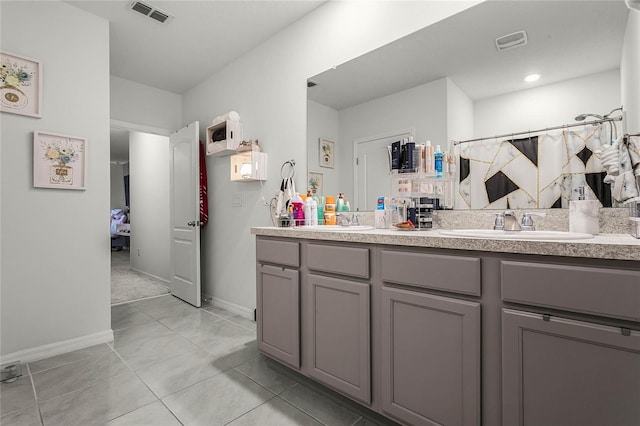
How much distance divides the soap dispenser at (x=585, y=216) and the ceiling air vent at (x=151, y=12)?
3.05 m

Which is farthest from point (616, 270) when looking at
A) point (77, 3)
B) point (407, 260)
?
point (77, 3)

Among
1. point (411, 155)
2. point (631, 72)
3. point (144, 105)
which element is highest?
point (144, 105)

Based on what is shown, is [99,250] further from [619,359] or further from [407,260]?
[619,359]

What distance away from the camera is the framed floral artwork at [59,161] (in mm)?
2271

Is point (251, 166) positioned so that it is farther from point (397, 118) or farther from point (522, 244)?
point (522, 244)

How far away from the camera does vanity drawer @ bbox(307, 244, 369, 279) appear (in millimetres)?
1466

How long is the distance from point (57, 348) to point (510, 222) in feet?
10.3

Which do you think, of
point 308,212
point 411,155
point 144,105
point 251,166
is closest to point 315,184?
point 308,212

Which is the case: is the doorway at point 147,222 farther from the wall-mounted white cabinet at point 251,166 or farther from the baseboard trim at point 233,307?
the wall-mounted white cabinet at point 251,166

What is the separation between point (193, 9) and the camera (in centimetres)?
246

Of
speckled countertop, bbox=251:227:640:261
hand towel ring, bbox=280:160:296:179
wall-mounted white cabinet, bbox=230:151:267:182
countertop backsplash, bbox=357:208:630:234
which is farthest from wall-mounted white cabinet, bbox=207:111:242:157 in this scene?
countertop backsplash, bbox=357:208:630:234

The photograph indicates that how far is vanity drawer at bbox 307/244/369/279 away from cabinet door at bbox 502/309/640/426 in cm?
59

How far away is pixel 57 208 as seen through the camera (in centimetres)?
237

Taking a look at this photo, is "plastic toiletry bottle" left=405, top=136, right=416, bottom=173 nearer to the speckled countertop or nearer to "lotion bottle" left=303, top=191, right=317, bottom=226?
the speckled countertop
